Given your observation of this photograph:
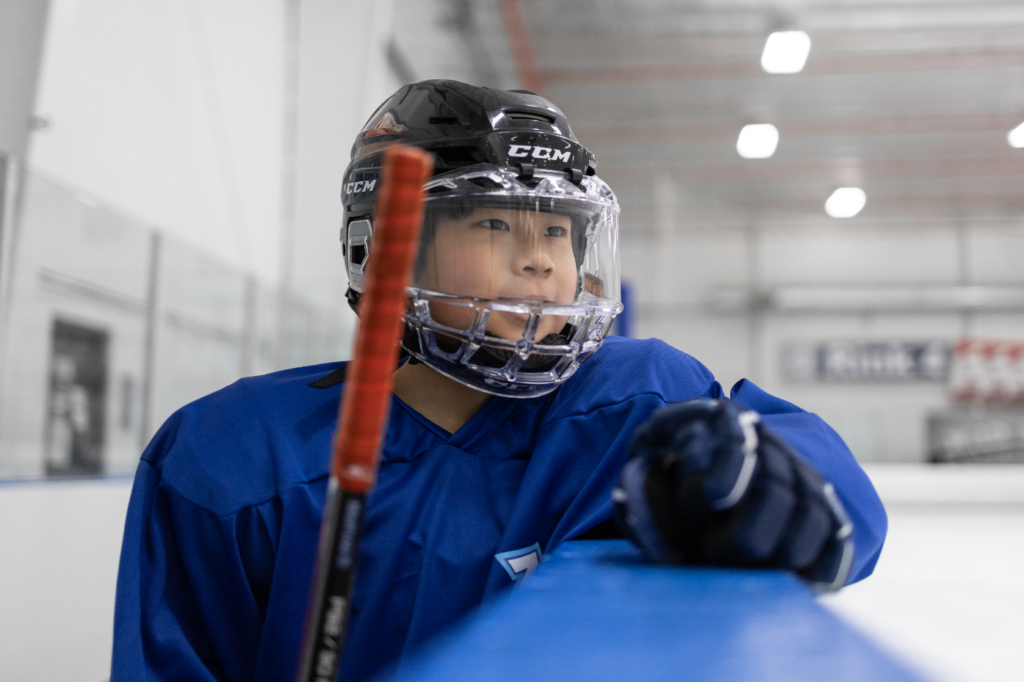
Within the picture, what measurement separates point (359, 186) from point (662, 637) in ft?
2.96

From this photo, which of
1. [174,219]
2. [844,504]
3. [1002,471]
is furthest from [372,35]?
[1002,471]

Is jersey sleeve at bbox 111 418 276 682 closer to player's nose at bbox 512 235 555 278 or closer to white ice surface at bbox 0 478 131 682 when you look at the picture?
player's nose at bbox 512 235 555 278

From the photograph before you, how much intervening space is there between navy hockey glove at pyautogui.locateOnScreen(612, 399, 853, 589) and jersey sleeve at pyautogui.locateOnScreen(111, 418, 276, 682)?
514 millimetres

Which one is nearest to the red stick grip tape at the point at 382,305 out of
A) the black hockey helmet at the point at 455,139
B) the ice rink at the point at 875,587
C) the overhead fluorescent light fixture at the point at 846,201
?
the ice rink at the point at 875,587

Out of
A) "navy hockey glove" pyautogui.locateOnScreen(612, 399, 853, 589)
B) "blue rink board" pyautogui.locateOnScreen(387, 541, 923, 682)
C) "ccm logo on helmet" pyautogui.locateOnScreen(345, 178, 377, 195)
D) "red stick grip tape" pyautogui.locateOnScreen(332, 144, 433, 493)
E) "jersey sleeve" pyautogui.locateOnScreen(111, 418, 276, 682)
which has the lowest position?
"jersey sleeve" pyautogui.locateOnScreen(111, 418, 276, 682)

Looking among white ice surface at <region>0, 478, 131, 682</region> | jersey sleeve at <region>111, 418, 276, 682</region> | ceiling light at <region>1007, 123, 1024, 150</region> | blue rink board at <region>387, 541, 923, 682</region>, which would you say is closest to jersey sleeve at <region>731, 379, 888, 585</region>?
blue rink board at <region>387, 541, 923, 682</region>

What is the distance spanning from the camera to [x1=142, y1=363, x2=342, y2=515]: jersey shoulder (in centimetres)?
98

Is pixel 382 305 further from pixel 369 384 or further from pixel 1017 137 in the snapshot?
pixel 1017 137

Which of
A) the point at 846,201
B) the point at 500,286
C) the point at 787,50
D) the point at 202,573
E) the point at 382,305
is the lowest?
the point at 202,573

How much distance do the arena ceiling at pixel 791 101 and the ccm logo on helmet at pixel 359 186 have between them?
526 cm

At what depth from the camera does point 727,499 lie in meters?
0.60

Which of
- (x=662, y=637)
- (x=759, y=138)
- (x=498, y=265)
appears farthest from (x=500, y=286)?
(x=759, y=138)

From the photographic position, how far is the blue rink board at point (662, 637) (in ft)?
1.28

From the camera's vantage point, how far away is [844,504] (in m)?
0.77
